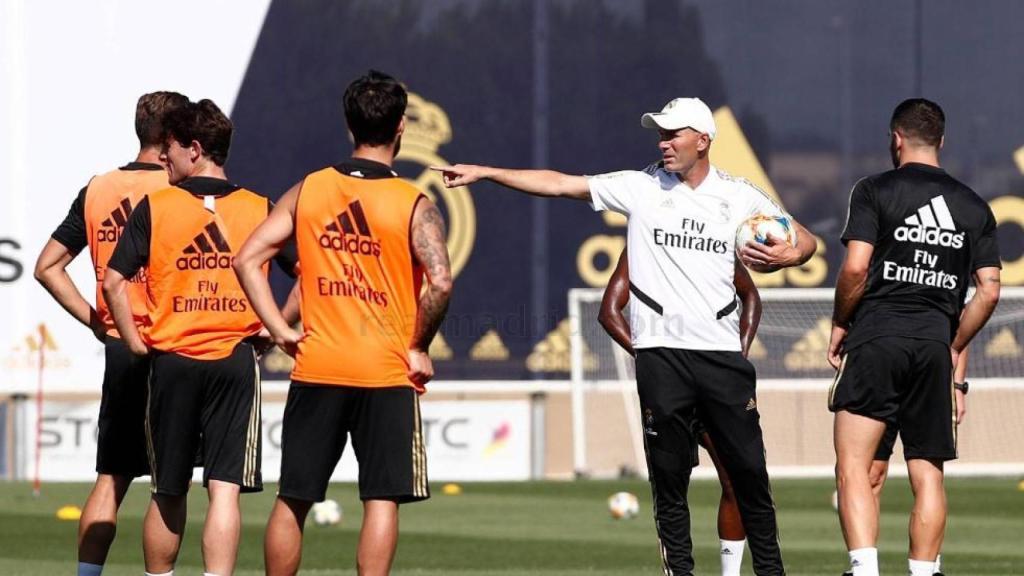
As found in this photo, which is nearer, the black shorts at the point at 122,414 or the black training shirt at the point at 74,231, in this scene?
the black shorts at the point at 122,414

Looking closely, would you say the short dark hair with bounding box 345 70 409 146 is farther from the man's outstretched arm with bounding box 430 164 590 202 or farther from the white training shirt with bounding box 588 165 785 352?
the white training shirt with bounding box 588 165 785 352

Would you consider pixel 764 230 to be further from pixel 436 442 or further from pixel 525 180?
pixel 436 442

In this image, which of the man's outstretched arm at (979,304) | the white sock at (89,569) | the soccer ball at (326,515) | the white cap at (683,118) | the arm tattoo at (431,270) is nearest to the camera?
the arm tattoo at (431,270)

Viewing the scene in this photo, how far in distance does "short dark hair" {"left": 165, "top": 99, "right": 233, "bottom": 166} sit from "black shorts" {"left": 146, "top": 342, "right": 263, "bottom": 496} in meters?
0.82

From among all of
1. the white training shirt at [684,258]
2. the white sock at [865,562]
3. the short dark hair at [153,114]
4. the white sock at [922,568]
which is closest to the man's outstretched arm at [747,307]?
the white training shirt at [684,258]

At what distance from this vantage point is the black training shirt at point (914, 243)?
28.6 feet

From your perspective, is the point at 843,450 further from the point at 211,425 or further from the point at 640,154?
the point at 640,154

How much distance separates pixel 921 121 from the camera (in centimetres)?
880

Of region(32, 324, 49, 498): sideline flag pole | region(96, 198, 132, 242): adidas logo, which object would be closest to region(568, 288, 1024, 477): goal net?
region(32, 324, 49, 498): sideline flag pole

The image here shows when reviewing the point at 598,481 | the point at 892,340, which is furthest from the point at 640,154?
the point at 892,340

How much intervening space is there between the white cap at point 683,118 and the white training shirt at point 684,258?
0.79 ft

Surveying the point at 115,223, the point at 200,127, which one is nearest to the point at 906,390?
the point at 200,127

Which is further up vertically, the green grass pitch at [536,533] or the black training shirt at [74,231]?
the black training shirt at [74,231]

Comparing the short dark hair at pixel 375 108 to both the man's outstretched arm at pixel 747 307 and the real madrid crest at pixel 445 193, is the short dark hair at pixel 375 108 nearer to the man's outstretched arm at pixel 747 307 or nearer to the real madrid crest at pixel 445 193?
the man's outstretched arm at pixel 747 307
